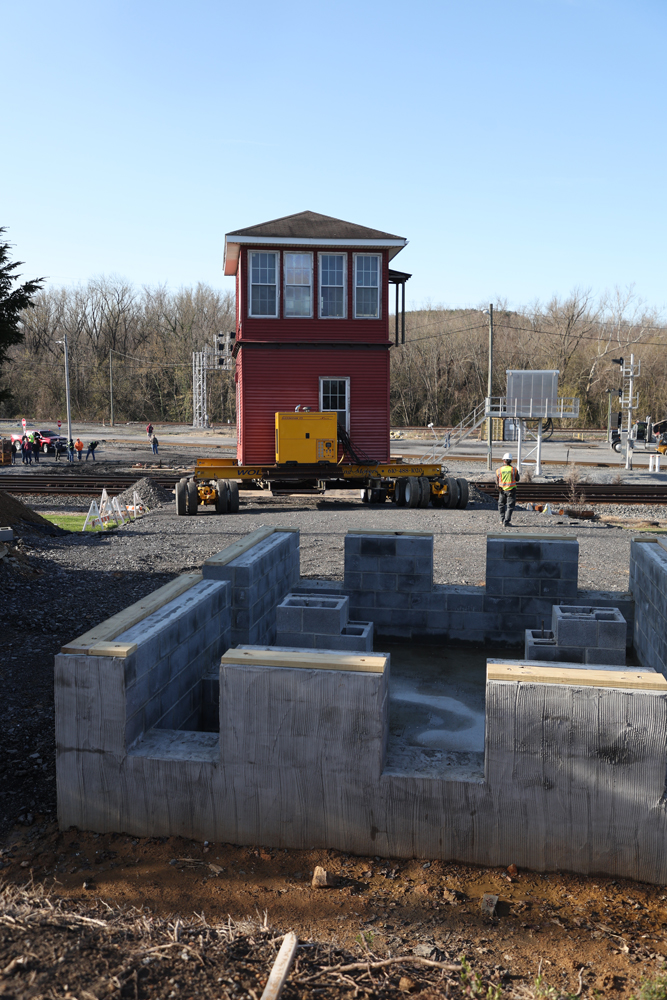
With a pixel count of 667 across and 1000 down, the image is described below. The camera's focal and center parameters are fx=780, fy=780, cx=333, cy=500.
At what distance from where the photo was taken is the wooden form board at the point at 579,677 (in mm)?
4113

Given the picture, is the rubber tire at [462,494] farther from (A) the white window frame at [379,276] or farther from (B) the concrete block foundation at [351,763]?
(B) the concrete block foundation at [351,763]

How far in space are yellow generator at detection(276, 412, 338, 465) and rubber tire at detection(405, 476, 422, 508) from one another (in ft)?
7.17

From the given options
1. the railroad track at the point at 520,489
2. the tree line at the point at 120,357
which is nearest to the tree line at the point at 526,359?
the tree line at the point at 120,357

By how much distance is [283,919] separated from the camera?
12.2ft

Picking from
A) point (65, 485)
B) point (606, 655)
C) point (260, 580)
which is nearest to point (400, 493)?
point (65, 485)

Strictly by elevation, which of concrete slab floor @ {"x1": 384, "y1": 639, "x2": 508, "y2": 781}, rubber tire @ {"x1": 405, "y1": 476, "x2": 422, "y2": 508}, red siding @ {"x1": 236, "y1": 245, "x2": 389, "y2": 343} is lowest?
concrete slab floor @ {"x1": 384, "y1": 639, "x2": 508, "y2": 781}

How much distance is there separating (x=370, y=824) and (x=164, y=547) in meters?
11.4

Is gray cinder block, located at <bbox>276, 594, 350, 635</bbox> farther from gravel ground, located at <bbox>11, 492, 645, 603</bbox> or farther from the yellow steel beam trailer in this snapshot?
the yellow steel beam trailer

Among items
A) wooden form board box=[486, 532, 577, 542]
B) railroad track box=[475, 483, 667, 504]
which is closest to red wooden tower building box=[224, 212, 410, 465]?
railroad track box=[475, 483, 667, 504]

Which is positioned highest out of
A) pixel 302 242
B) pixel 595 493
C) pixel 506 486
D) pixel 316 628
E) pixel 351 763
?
pixel 302 242

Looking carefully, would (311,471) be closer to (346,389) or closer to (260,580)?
(346,389)

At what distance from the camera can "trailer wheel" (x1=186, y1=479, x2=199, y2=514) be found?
19.6 metres

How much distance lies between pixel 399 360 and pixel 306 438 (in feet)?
193

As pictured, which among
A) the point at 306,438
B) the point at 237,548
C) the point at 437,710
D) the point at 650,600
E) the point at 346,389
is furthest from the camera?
the point at 346,389
